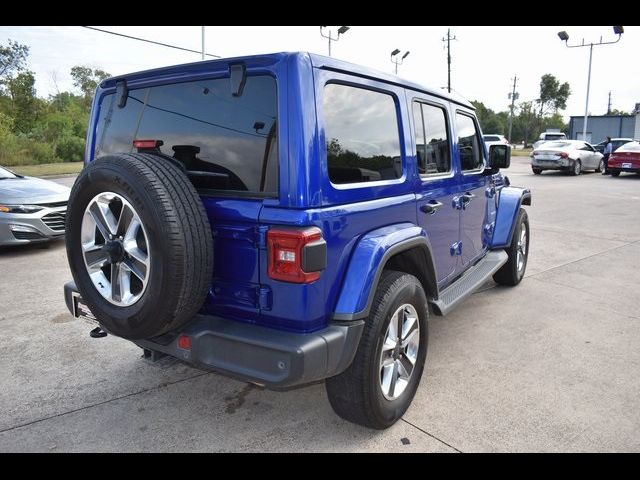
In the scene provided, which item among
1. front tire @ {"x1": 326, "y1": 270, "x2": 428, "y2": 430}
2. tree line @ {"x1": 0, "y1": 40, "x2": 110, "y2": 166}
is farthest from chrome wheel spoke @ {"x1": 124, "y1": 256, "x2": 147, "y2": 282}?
tree line @ {"x1": 0, "y1": 40, "x2": 110, "y2": 166}

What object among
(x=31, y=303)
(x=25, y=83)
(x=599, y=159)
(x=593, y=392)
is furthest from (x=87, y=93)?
(x=593, y=392)

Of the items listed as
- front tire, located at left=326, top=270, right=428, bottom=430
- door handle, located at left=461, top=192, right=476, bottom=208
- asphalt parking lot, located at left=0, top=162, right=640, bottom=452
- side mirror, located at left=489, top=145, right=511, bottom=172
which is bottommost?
asphalt parking lot, located at left=0, top=162, right=640, bottom=452

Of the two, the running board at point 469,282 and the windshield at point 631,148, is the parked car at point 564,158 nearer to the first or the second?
the windshield at point 631,148

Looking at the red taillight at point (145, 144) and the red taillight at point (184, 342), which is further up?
the red taillight at point (145, 144)

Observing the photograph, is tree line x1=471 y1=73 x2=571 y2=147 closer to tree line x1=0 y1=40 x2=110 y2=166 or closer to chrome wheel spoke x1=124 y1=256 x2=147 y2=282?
tree line x1=0 y1=40 x2=110 y2=166

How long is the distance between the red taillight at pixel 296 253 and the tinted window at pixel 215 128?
0.25m

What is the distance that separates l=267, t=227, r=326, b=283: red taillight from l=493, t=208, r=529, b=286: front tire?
328 cm

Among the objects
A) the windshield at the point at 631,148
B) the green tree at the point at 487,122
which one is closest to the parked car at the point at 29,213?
the windshield at the point at 631,148

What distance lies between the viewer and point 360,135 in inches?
102

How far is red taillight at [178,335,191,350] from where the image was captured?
7.84ft

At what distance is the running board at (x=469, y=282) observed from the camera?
326 centimetres
